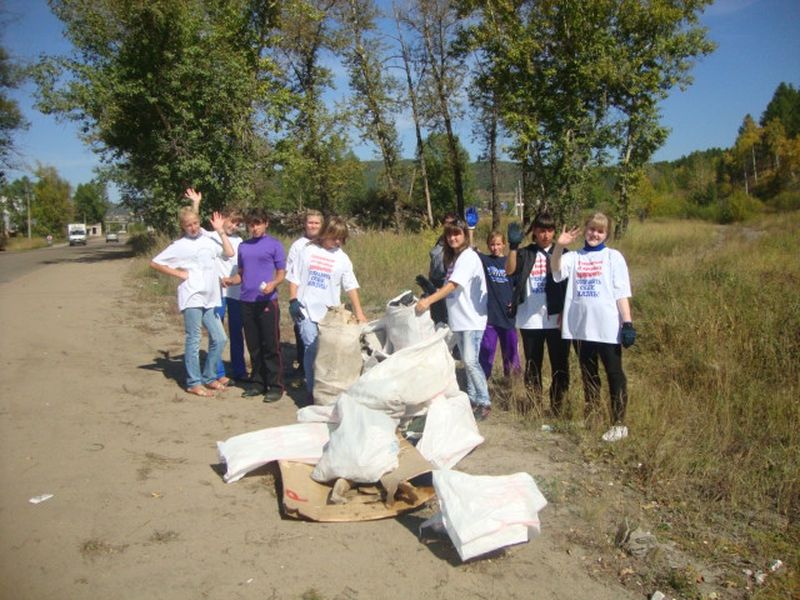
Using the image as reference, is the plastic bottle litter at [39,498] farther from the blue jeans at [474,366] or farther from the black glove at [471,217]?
the black glove at [471,217]

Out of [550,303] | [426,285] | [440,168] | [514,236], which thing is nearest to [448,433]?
[550,303]

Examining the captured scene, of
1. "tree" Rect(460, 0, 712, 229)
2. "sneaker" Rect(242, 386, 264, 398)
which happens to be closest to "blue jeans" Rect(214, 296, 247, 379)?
"sneaker" Rect(242, 386, 264, 398)

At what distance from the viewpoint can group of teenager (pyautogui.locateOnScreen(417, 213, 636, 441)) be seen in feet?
14.2

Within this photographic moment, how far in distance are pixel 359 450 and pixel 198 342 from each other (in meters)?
2.62

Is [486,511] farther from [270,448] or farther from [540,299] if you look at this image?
[540,299]

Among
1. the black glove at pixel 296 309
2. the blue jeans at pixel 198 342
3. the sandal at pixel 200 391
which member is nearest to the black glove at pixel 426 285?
the black glove at pixel 296 309

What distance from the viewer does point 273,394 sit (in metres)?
5.38

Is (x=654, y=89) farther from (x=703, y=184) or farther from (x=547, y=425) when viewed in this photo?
(x=703, y=184)

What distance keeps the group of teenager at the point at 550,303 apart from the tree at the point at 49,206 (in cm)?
7453

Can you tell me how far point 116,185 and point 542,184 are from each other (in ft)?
51.5

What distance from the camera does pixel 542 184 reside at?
20.8 meters

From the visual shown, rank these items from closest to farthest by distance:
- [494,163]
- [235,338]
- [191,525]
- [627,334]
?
1. [191,525]
2. [627,334]
3. [235,338]
4. [494,163]

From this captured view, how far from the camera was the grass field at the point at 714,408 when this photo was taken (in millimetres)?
3465

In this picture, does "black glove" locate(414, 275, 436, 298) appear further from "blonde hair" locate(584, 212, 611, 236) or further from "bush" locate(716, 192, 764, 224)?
"bush" locate(716, 192, 764, 224)
